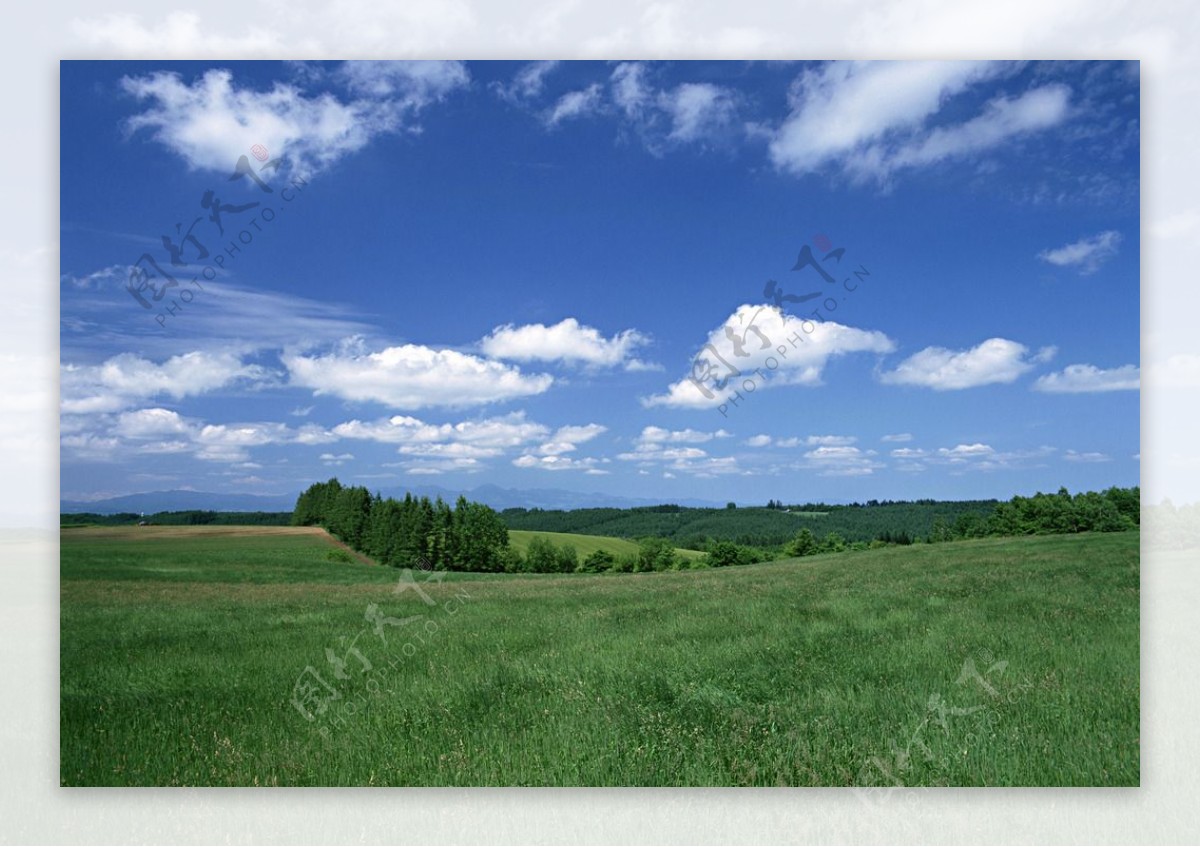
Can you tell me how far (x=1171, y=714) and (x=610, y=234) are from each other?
6291 mm

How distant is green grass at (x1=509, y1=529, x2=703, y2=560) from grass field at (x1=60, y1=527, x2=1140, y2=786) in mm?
493

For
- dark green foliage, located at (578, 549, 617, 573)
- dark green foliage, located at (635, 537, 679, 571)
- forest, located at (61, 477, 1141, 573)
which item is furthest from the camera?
dark green foliage, located at (578, 549, 617, 573)

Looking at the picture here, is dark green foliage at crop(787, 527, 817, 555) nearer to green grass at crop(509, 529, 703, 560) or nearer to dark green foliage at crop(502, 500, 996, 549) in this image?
dark green foliage at crop(502, 500, 996, 549)

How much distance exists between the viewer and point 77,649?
6457mm

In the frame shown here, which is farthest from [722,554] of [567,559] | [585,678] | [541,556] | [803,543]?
[585,678]

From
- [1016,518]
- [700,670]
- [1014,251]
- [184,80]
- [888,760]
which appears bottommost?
[888,760]

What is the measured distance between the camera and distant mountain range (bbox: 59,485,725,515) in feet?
21.5

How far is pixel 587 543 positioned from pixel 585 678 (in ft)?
8.19

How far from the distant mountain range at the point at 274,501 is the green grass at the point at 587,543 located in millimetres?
807

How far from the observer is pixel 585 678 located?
6086 millimetres

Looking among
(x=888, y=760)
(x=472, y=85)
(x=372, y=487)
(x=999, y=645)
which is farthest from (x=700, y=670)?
(x=472, y=85)

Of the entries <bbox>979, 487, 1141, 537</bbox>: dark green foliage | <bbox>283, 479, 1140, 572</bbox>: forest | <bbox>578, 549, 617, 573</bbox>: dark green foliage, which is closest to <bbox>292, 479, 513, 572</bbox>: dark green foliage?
<bbox>283, 479, 1140, 572</bbox>: forest

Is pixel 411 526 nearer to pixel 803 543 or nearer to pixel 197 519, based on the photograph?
pixel 197 519

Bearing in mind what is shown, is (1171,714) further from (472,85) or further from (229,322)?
(229,322)
